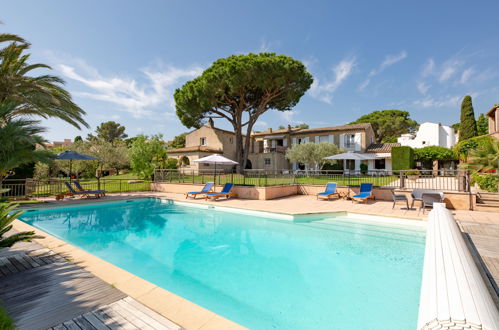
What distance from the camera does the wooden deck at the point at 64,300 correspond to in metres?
2.62

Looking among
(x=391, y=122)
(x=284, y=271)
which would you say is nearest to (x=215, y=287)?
(x=284, y=271)

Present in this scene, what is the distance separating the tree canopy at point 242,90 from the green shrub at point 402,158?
1258 centimetres

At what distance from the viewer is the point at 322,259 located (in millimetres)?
5953

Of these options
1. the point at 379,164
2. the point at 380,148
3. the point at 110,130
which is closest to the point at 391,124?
the point at 379,164

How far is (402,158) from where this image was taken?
25.8 metres

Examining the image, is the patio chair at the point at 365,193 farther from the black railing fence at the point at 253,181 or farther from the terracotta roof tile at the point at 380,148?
the terracotta roof tile at the point at 380,148

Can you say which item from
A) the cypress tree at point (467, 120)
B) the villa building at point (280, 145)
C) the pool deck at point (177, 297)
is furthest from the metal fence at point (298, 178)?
the cypress tree at point (467, 120)

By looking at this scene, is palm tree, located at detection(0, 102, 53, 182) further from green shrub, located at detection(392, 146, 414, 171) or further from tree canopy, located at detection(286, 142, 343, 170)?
green shrub, located at detection(392, 146, 414, 171)

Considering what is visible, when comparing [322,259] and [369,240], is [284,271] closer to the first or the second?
[322,259]

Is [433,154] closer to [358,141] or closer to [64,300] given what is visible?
[358,141]

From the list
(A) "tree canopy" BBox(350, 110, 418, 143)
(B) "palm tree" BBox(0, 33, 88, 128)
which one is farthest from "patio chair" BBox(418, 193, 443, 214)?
(A) "tree canopy" BBox(350, 110, 418, 143)

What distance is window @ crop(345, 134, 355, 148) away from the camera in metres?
30.2

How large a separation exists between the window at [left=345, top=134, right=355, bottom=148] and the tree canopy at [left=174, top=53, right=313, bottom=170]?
9.21m

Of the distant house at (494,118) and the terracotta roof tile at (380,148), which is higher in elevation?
the distant house at (494,118)
